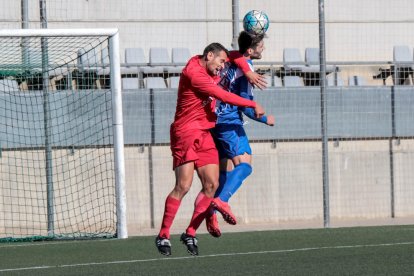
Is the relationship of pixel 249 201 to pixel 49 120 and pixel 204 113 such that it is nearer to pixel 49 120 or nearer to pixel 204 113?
pixel 49 120

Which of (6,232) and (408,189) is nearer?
(6,232)

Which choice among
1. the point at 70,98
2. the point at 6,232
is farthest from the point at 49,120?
the point at 6,232

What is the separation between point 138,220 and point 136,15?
3393 millimetres

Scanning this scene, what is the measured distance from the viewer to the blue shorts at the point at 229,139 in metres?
10.6

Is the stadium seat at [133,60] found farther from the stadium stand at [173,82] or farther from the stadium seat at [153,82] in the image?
the stadium stand at [173,82]

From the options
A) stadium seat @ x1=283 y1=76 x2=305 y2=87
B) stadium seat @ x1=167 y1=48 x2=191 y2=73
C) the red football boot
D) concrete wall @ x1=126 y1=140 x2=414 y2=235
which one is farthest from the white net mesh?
the red football boot

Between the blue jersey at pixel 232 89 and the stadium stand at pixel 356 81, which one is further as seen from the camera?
the stadium stand at pixel 356 81

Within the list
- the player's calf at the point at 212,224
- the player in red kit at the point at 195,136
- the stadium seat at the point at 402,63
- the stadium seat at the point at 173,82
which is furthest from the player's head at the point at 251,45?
the stadium seat at the point at 402,63

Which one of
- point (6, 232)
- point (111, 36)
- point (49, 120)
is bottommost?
point (6, 232)

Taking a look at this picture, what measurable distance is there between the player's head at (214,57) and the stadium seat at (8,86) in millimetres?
6089

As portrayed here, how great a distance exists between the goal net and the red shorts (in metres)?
5.07

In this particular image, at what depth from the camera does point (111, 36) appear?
13.9 meters

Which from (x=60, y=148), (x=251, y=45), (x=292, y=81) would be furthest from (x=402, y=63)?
(x=251, y=45)

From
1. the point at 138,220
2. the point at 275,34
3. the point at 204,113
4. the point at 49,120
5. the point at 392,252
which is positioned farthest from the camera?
the point at 275,34
